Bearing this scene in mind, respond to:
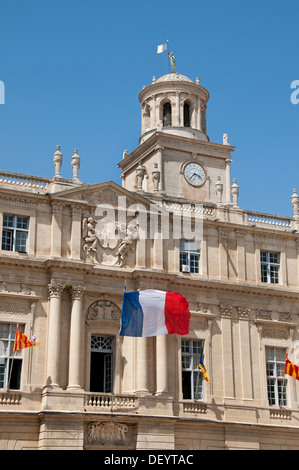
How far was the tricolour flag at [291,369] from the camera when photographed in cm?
3747

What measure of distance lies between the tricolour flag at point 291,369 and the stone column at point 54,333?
11018 mm

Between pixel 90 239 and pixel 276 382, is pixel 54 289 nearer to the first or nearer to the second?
pixel 90 239

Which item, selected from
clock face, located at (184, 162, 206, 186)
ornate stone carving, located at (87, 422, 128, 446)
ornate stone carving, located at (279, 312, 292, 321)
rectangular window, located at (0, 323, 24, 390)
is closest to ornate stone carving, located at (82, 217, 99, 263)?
rectangular window, located at (0, 323, 24, 390)

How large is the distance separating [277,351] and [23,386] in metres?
13.2

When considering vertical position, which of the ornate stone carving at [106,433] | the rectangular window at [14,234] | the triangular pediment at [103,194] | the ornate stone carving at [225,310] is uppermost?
the triangular pediment at [103,194]

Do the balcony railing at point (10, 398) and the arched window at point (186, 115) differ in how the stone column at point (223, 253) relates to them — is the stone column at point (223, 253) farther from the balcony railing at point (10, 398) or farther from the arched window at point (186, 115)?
the balcony railing at point (10, 398)

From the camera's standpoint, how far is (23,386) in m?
33.6

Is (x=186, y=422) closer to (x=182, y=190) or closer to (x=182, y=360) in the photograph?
(x=182, y=360)

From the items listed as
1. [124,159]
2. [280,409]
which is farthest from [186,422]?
[124,159]

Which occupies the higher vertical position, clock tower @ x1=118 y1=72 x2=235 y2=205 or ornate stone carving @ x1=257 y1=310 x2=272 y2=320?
clock tower @ x1=118 y1=72 x2=235 y2=205

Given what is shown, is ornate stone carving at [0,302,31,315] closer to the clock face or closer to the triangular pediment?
the triangular pediment

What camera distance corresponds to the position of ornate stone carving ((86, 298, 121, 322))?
1415 inches

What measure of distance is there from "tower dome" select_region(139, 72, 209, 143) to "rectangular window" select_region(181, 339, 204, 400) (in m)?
14.9

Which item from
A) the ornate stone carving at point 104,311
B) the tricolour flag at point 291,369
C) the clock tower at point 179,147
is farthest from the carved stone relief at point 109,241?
the tricolour flag at point 291,369
